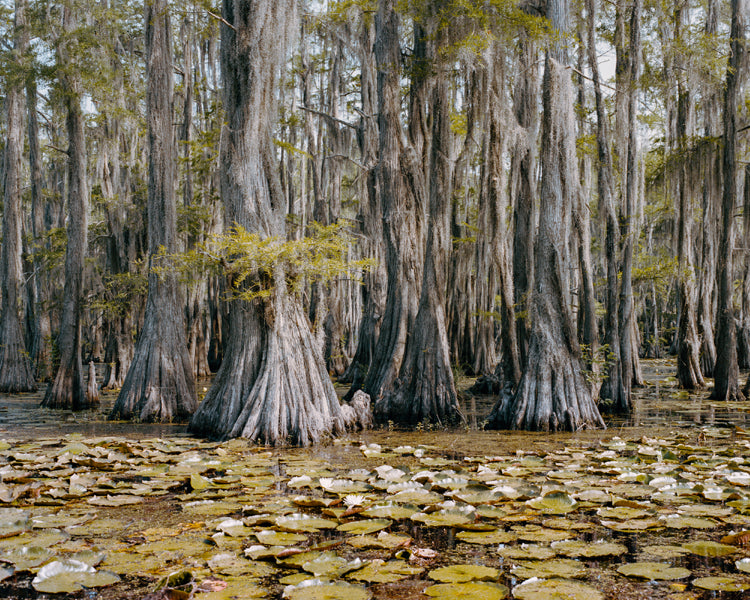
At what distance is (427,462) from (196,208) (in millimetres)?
13420

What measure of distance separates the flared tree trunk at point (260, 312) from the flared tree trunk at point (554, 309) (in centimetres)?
246

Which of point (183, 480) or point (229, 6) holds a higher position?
point (229, 6)

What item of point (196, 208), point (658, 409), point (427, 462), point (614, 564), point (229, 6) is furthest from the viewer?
point (196, 208)

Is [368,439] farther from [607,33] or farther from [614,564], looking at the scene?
[607,33]

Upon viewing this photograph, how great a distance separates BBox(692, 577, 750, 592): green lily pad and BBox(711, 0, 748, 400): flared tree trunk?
345 inches

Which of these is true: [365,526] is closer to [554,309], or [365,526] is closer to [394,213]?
[554,309]

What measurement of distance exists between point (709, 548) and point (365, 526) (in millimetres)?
1763

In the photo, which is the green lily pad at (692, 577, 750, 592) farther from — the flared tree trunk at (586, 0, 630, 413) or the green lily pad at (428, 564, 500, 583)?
the flared tree trunk at (586, 0, 630, 413)

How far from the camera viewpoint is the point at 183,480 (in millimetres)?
4965

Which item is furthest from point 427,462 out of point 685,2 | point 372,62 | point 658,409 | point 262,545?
point 372,62

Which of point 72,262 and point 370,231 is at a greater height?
point 370,231

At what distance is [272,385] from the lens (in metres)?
7.22

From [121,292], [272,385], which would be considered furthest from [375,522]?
[121,292]

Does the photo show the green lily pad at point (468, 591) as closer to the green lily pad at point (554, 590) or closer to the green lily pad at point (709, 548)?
the green lily pad at point (554, 590)
